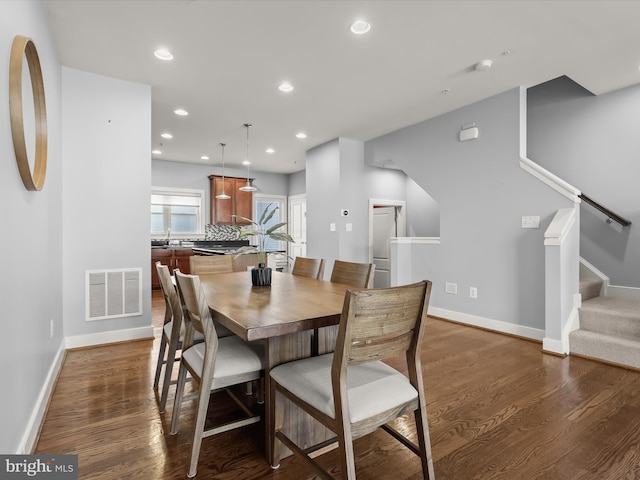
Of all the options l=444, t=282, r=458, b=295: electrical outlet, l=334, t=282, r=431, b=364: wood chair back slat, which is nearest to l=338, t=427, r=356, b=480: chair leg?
l=334, t=282, r=431, b=364: wood chair back slat

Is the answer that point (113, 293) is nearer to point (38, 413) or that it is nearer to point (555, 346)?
point (38, 413)

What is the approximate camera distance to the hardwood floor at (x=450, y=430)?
1573mm

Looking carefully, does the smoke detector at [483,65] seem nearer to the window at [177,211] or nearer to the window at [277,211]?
the window at [277,211]

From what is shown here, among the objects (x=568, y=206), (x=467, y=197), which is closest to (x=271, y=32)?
(x=467, y=197)

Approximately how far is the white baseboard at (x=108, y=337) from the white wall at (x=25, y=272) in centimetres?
57

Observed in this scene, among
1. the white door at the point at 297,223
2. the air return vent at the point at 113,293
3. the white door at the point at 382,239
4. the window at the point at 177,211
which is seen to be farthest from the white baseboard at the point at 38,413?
the white door at the point at 297,223

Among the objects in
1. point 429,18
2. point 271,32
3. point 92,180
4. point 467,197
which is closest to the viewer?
point 429,18

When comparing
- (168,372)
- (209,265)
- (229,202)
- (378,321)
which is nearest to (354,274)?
(378,321)

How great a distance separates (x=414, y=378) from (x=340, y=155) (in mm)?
4408

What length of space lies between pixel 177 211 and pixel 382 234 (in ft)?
14.8

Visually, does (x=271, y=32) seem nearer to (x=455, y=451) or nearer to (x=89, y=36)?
(x=89, y=36)

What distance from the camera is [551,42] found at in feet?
9.14

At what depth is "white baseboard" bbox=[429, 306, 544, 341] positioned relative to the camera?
3.52m

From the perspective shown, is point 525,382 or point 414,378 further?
point 525,382
